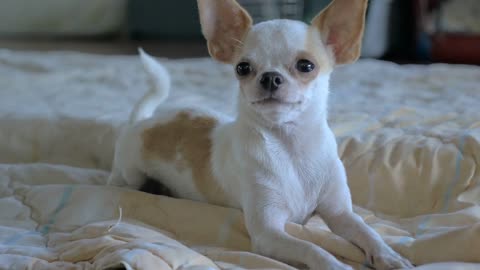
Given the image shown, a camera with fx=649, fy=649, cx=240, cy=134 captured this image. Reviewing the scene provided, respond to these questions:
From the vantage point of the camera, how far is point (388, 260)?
1167 millimetres

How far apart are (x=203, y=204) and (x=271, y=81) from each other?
0.37 meters

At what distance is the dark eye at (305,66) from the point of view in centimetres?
129

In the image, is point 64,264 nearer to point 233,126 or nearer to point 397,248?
point 233,126

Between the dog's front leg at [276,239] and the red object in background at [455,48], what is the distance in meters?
2.56

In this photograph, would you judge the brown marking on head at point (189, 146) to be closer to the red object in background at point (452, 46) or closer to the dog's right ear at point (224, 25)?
the dog's right ear at point (224, 25)

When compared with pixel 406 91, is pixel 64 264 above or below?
above

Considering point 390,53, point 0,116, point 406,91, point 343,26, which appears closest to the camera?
point 343,26

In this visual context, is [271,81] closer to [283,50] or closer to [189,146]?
[283,50]

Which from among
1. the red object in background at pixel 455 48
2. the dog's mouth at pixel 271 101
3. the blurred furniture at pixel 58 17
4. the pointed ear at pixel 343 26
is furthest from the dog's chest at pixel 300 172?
the blurred furniture at pixel 58 17

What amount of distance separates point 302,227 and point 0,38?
3730 mm

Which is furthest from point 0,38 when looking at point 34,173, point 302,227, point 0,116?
point 302,227

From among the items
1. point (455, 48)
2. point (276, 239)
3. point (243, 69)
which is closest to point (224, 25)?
point (243, 69)

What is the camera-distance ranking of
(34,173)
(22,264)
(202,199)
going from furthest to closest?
(34,173) < (202,199) < (22,264)

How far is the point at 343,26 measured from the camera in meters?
1.40
